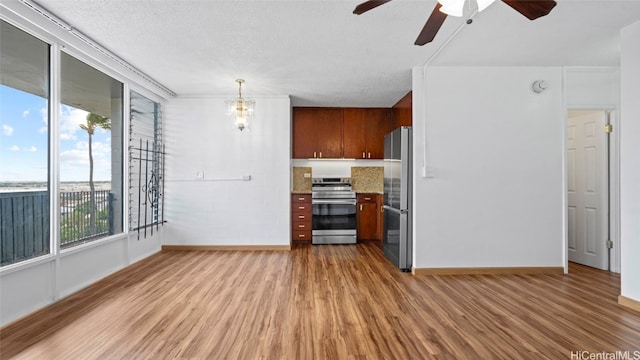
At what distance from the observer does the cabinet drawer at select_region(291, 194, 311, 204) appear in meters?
5.19

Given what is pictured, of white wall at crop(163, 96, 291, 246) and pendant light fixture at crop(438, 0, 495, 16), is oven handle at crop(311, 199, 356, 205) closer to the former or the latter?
white wall at crop(163, 96, 291, 246)

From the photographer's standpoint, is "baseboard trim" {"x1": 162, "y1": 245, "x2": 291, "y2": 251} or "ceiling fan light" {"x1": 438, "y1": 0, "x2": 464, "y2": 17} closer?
"ceiling fan light" {"x1": 438, "y1": 0, "x2": 464, "y2": 17}

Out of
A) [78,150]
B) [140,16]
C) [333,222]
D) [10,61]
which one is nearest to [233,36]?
[140,16]

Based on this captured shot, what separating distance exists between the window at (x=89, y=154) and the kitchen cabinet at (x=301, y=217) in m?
2.55

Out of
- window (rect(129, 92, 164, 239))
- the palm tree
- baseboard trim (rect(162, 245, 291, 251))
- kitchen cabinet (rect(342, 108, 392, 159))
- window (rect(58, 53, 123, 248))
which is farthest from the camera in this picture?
kitchen cabinet (rect(342, 108, 392, 159))

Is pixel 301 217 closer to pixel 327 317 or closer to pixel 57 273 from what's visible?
pixel 327 317

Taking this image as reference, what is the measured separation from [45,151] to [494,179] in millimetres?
4664

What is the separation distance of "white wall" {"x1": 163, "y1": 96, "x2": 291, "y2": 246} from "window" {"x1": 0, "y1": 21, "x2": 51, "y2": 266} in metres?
2.09

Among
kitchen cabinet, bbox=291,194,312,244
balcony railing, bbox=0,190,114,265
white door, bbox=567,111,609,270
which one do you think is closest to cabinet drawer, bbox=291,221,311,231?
kitchen cabinet, bbox=291,194,312,244

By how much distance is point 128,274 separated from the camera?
3.52 meters

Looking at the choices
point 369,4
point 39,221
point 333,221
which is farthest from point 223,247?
point 369,4

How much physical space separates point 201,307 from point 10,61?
2.53 m

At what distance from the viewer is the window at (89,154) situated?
9.64 ft

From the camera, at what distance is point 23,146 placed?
8.11 feet
